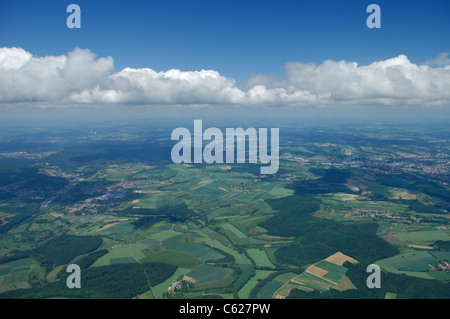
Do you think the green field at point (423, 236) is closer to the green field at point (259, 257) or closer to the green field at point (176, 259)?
the green field at point (259, 257)

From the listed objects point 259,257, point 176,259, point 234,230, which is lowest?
point 259,257

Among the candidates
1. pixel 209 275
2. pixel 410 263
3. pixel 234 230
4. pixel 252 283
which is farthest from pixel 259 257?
pixel 410 263

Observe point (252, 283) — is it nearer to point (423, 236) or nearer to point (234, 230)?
point (234, 230)

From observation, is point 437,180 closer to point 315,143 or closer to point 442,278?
point 442,278

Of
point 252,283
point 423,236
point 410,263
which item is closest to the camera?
point 252,283

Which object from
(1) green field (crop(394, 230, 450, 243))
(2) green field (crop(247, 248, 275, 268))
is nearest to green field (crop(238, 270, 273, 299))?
(2) green field (crop(247, 248, 275, 268))

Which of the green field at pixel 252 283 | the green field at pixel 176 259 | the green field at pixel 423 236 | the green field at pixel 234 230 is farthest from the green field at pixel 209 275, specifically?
the green field at pixel 423 236

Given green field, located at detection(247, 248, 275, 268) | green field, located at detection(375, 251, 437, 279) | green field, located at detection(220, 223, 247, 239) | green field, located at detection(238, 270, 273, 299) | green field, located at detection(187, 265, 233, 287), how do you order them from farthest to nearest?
green field, located at detection(220, 223, 247, 239) < green field, located at detection(247, 248, 275, 268) < green field, located at detection(375, 251, 437, 279) < green field, located at detection(187, 265, 233, 287) < green field, located at detection(238, 270, 273, 299)

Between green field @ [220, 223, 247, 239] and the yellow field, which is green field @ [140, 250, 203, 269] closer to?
green field @ [220, 223, 247, 239]

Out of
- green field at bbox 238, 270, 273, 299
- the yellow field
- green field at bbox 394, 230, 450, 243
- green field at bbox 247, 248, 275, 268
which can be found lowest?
green field at bbox 238, 270, 273, 299
